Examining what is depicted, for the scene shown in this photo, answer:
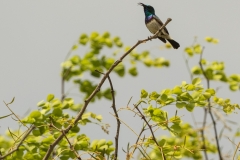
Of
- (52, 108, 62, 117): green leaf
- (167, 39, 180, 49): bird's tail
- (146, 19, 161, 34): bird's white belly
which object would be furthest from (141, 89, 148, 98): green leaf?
(146, 19, 161, 34): bird's white belly

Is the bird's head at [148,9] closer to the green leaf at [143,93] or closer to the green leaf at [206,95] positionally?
the green leaf at [206,95]

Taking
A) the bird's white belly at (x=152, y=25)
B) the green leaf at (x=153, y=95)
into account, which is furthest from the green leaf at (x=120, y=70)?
the green leaf at (x=153, y=95)

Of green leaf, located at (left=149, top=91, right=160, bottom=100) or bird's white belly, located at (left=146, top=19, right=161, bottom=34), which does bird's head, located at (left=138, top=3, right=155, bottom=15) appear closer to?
bird's white belly, located at (left=146, top=19, right=161, bottom=34)

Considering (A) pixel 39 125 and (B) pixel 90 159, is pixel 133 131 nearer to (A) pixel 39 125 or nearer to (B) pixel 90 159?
(B) pixel 90 159

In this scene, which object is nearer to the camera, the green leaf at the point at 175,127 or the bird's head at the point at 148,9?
the green leaf at the point at 175,127

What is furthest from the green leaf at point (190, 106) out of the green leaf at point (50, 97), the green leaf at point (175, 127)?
the green leaf at point (50, 97)

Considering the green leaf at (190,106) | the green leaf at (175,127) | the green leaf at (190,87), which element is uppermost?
the green leaf at (190,87)

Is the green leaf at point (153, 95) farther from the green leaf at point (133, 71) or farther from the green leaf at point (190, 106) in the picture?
the green leaf at point (133, 71)

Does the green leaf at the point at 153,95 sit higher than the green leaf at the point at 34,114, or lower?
higher

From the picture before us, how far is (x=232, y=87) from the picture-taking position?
5922mm

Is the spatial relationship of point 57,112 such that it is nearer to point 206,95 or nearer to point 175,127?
point 175,127

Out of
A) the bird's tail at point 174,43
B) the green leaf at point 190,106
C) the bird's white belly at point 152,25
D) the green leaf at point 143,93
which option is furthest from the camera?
the bird's white belly at point 152,25

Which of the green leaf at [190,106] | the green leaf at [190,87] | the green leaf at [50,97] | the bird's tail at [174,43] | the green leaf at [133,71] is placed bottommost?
the green leaf at [190,106]

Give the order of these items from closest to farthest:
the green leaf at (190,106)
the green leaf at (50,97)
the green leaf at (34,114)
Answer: the green leaf at (190,106), the green leaf at (34,114), the green leaf at (50,97)
